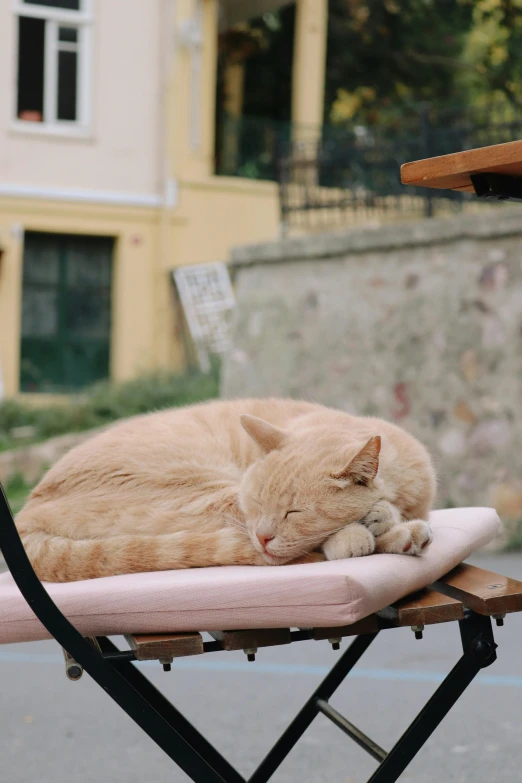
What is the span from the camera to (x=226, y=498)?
2.22 metres

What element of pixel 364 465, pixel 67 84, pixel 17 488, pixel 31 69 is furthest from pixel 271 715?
pixel 31 69

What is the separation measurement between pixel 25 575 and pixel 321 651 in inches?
119

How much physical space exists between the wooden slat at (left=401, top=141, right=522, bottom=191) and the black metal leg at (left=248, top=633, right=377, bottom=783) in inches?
37.8

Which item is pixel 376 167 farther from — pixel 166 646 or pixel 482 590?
pixel 166 646

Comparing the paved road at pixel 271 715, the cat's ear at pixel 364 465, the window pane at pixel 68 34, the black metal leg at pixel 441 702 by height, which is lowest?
the paved road at pixel 271 715

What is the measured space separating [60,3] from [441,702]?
12.4 metres

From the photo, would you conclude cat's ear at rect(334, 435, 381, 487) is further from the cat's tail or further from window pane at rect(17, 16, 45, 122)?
window pane at rect(17, 16, 45, 122)

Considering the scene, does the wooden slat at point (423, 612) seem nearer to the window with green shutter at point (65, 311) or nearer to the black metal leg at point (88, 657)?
the black metal leg at point (88, 657)

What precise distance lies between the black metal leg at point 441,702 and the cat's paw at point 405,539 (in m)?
0.16

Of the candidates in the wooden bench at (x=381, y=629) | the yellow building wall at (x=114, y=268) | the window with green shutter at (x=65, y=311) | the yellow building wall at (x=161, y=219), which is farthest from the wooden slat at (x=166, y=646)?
the window with green shutter at (x=65, y=311)

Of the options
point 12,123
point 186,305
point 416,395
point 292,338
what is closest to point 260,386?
point 292,338

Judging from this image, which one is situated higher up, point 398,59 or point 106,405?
point 398,59

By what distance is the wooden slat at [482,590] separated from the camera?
190 cm

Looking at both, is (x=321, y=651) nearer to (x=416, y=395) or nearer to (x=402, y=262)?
(x=416, y=395)
